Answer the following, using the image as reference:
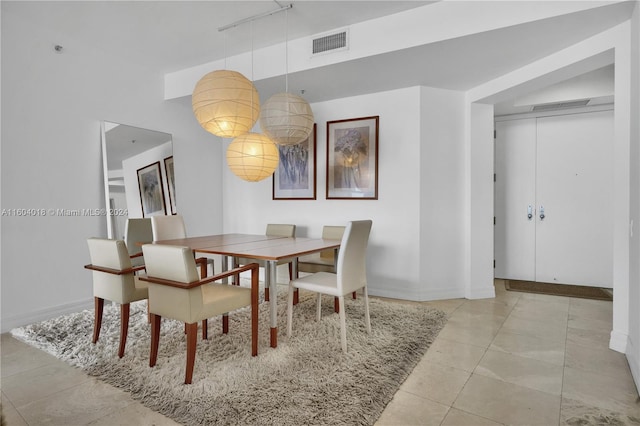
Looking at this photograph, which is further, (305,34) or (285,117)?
(305,34)

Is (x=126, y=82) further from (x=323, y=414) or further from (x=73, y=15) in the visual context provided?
(x=323, y=414)

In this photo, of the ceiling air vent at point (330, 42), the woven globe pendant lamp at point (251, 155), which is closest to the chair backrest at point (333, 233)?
the woven globe pendant lamp at point (251, 155)

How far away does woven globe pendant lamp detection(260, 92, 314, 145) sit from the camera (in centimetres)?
282

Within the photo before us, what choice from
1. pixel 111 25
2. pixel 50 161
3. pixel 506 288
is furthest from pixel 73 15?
pixel 506 288

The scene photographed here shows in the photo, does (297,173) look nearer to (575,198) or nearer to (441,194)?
(441,194)

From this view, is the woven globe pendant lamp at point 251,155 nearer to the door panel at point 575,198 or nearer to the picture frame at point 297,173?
the picture frame at point 297,173

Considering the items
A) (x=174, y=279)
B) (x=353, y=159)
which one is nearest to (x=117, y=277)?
(x=174, y=279)

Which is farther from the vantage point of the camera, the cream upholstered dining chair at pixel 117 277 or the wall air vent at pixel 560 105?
the wall air vent at pixel 560 105

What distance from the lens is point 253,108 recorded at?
2701 millimetres

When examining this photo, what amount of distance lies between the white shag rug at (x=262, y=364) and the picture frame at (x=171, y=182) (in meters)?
1.56

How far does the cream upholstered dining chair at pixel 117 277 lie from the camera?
2451 mm

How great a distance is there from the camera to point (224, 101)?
2.54 m

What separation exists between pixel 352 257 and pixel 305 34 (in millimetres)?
2301

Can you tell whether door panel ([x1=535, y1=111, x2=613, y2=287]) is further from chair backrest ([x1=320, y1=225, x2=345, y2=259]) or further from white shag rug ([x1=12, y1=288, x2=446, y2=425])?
chair backrest ([x1=320, y1=225, x2=345, y2=259])
